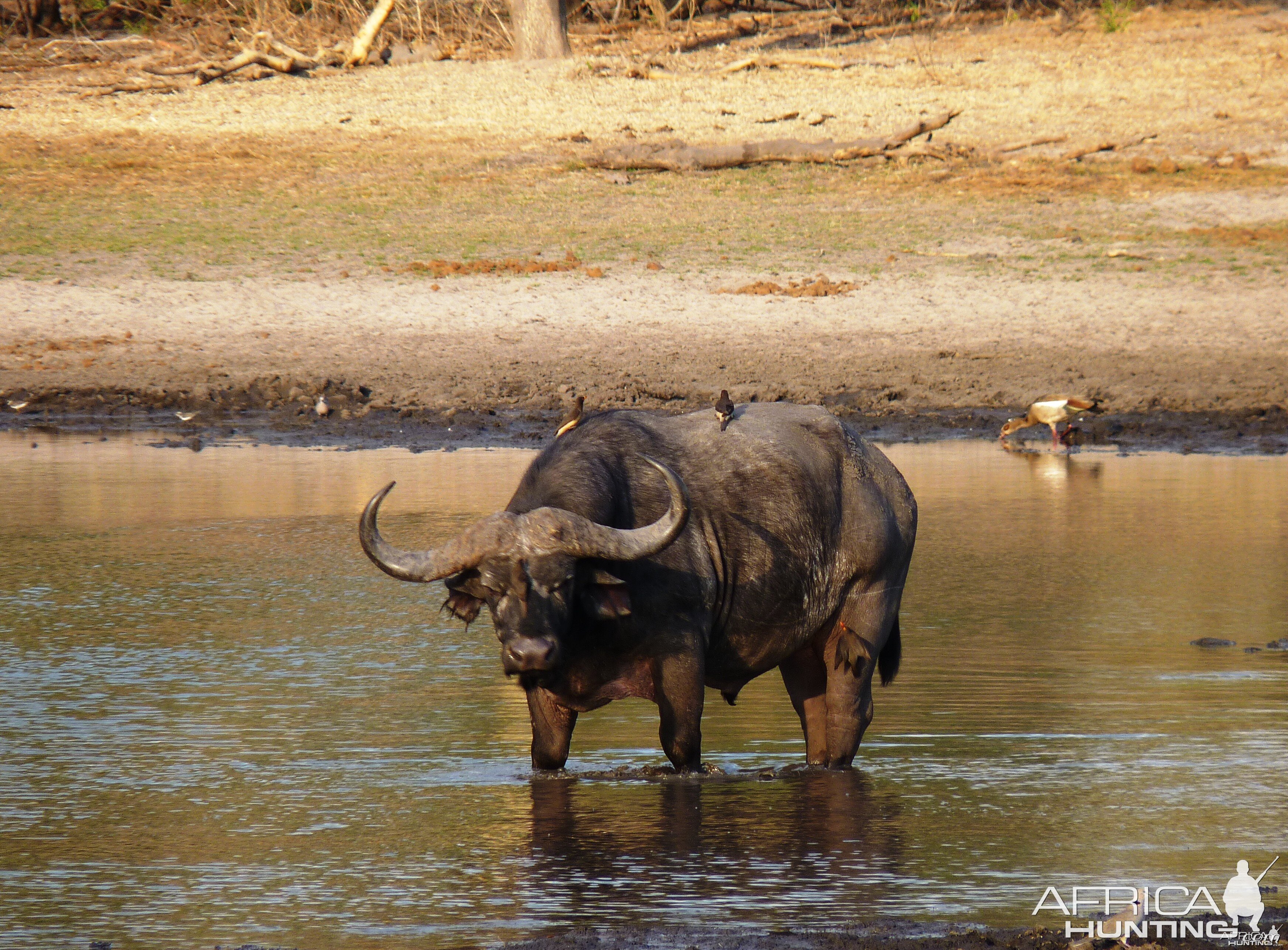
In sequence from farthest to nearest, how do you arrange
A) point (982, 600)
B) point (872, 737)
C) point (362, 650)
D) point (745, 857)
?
point (982, 600) → point (362, 650) → point (872, 737) → point (745, 857)

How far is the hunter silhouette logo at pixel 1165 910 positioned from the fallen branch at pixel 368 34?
21447 millimetres

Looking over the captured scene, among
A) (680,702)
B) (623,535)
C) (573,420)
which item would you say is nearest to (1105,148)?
(573,420)

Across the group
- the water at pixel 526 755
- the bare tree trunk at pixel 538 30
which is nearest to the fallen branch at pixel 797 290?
the water at pixel 526 755

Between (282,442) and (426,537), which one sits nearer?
(426,537)

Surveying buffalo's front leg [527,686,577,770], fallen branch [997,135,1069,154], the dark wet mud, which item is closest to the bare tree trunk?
fallen branch [997,135,1069,154]

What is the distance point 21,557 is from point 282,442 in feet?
14.6

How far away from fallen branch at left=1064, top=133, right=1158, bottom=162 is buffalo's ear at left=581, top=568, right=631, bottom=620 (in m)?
16.0

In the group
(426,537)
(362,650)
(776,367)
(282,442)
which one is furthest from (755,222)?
(362,650)

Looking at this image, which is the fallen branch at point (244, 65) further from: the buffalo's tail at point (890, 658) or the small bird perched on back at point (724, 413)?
the buffalo's tail at point (890, 658)

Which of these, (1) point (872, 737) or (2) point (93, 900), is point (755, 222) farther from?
(2) point (93, 900)

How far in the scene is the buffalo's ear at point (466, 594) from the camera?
199 inches

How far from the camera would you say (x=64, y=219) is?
1822 centimetres

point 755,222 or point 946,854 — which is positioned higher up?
point 755,222

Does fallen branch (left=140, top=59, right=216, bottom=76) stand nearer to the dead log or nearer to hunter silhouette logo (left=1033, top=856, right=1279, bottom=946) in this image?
the dead log
